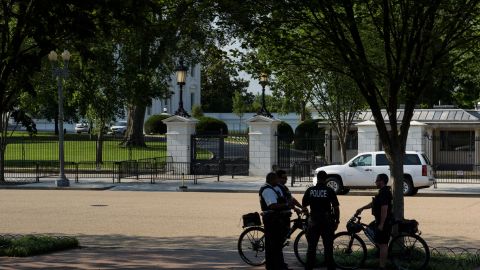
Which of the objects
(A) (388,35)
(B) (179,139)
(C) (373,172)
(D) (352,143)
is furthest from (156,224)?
(D) (352,143)

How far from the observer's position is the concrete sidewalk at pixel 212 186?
31.3 m

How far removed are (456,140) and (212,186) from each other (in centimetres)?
1649

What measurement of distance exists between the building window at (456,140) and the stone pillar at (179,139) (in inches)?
548

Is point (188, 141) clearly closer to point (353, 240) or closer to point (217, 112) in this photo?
point (353, 240)

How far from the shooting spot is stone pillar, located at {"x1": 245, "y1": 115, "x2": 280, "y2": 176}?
129 ft

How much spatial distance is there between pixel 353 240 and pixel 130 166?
26.8 meters

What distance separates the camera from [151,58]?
44781 mm

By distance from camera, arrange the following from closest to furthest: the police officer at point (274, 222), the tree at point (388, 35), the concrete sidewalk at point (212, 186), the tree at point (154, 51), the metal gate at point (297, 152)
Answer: the police officer at point (274, 222) → the tree at point (388, 35) → the tree at point (154, 51) → the concrete sidewalk at point (212, 186) → the metal gate at point (297, 152)

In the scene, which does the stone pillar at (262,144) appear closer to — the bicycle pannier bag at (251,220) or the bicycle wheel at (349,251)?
the bicycle wheel at (349,251)

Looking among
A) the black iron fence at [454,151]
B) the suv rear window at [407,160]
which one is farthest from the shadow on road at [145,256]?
the black iron fence at [454,151]

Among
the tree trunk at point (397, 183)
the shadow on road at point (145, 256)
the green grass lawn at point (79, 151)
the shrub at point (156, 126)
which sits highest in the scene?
the shrub at point (156, 126)

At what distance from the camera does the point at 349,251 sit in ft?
43.4

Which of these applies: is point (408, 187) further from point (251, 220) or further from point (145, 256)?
point (251, 220)

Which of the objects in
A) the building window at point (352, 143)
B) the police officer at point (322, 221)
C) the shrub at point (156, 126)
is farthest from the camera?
the shrub at point (156, 126)
